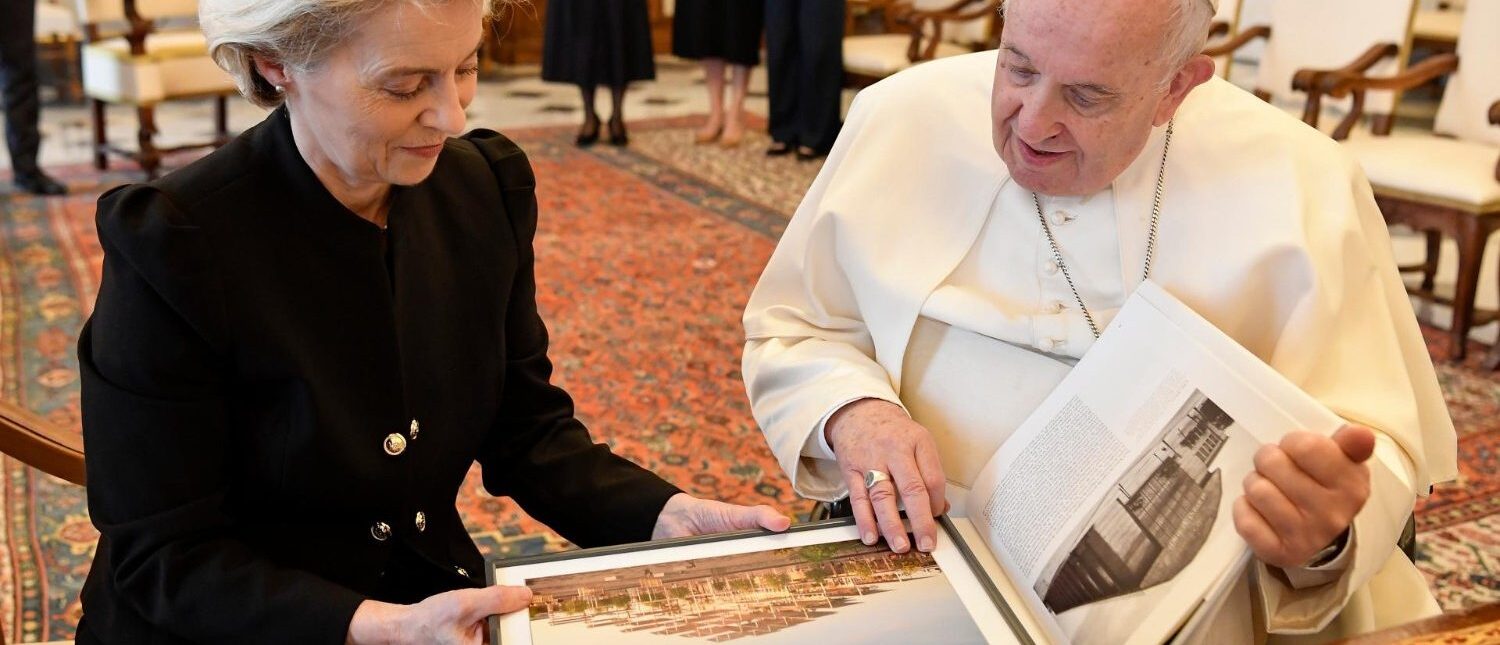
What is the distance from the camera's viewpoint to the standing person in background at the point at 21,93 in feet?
20.1

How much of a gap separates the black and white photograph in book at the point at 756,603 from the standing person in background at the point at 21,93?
5903 mm

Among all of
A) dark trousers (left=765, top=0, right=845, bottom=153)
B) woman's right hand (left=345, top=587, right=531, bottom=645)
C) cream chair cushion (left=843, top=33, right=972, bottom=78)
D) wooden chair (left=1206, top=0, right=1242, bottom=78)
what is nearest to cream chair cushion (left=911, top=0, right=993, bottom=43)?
cream chair cushion (left=843, top=33, right=972, bottom=78)


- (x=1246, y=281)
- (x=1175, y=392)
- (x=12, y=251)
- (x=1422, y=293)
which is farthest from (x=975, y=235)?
(x=12, y=251)

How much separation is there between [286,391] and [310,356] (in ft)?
0.16

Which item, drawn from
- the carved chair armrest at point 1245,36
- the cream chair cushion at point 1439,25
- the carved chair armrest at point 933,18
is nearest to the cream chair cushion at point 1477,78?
A: the carved chair armrest at point 1245,36

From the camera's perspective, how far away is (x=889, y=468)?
1.63 metres

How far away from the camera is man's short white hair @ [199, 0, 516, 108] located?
136cm

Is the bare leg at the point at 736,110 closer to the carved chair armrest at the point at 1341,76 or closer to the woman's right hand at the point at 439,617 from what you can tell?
the carved chair armrest at the point at 1341,76

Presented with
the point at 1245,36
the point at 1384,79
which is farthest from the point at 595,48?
the point at 1384,79

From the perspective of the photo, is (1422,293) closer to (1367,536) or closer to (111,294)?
(1367,536)

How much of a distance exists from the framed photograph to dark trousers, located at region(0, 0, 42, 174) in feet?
19.2

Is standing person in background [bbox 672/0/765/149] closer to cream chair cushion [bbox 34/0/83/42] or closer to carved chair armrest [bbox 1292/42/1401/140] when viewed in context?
cream chair cushion [bbox 34/0/83/42]

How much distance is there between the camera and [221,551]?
147 centimetres

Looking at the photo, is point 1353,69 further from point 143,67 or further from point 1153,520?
point 143,67
